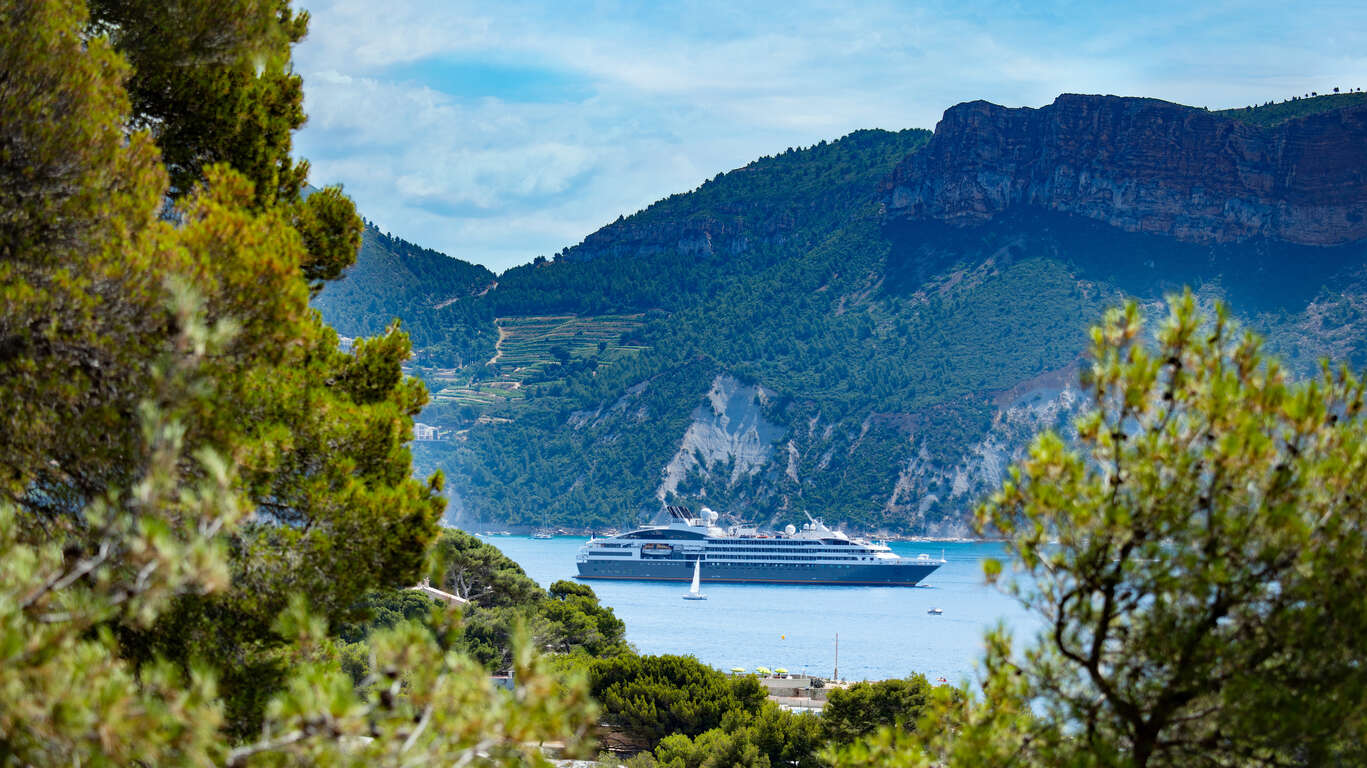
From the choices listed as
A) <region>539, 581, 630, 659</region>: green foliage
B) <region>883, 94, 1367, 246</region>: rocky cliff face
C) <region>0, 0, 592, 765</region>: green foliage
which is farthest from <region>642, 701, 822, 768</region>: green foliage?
<region>883, 94, 1367, 246</region>: rocky cliff face

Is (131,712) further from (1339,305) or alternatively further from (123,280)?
(1339,305)

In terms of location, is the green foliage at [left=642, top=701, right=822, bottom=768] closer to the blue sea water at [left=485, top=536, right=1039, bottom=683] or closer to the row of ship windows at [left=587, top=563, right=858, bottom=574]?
the blue sea water at [left=485, top=536, right=1039, bottom=683]

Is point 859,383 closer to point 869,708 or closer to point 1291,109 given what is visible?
point 1291,109

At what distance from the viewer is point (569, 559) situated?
130750mm

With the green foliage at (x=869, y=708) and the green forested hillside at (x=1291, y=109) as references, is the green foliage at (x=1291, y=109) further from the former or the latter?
the green foliage at (x=869, y=708)

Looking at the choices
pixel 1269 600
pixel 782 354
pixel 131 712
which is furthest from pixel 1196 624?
pixel 782 354

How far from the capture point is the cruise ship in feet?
321

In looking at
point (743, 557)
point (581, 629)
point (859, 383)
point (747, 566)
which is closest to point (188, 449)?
point (581, 629)

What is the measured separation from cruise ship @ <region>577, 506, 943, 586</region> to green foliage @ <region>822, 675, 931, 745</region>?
70.5 m

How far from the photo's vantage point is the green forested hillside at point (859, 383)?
151 meters

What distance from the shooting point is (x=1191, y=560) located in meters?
5.45

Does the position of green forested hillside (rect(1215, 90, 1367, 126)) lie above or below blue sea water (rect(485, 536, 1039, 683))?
above

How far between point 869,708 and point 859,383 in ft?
464

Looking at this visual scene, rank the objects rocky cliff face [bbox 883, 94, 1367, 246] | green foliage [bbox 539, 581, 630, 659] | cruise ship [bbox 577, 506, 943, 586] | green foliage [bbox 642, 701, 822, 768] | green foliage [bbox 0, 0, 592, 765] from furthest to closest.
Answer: rocky cliff face [bbox 883, 94, 1367, 246] → cruise ship [bbox 577, 506, 943, 586] → green foliage [bbox 539, 581, 630, 659] → green foliage [bbox 642, 701, 822, 768] → green foliage [bbox 0, 0, 592, 765]
